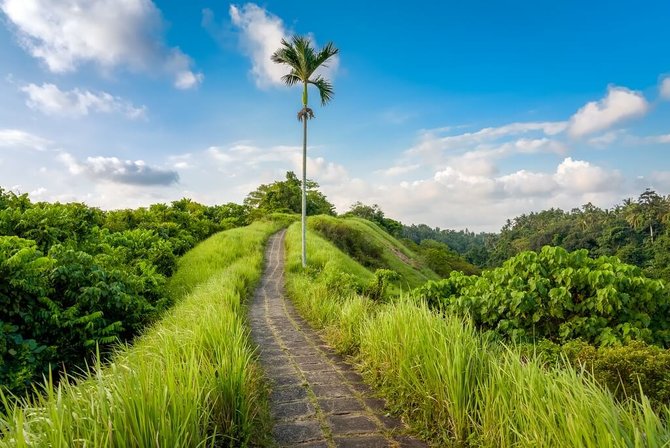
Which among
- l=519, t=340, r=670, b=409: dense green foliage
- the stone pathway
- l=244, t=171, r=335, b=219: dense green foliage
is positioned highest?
l=244, t=171, r=335, b=219: dense green foliage

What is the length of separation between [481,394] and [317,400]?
1.63 metres

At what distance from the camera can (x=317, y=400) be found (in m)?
3.86

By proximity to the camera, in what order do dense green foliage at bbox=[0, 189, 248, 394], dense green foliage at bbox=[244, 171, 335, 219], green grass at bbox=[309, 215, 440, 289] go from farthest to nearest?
dense green foliage at bbox=[244, 171, 335, 219] → green grass at bbox=[309, 215, 440, 289] → dense green foliage at bbox=[0, 189, 248, 394]

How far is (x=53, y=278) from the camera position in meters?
6.61

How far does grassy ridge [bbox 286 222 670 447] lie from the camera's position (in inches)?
75.7

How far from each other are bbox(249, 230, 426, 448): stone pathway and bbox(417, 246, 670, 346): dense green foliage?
2.12m

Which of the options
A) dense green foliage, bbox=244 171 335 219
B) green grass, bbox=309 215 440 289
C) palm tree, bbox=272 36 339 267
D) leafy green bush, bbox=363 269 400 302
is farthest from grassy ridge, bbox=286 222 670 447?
dense green foliage, bbox=244 171 335 219

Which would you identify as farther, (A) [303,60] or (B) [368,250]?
(B) [368,250]

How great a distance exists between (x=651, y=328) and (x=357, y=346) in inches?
145

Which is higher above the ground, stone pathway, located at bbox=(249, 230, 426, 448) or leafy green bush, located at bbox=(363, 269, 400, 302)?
leafy green bush, located at bbox=(363, 269, 400, 302)

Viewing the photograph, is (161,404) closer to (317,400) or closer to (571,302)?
(317,400)

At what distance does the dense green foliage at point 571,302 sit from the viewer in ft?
15.3

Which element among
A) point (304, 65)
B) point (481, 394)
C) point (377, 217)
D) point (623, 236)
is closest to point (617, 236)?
point (623, 236)

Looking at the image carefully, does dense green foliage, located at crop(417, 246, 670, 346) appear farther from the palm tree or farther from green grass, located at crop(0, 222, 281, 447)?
the palm tree
